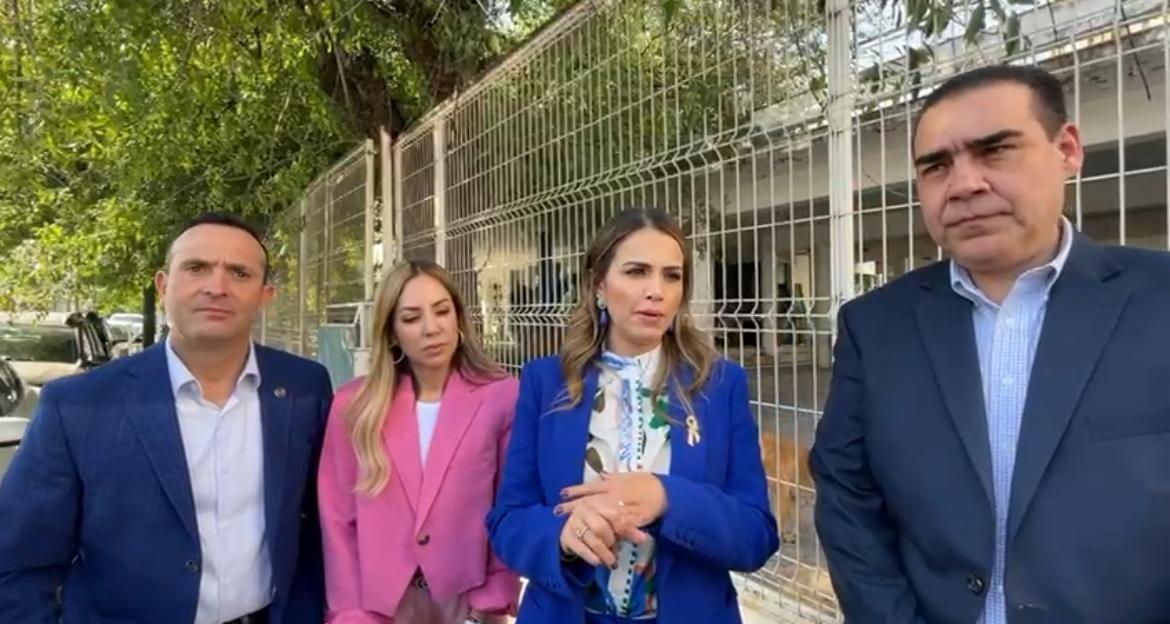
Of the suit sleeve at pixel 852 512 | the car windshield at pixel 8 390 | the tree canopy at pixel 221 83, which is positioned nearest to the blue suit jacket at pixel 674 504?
the suit sleeve at pixel 852 512

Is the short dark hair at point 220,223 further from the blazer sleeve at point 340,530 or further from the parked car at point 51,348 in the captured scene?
the parked car at point 51,348

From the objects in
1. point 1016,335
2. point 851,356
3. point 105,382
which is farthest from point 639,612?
point 105,382

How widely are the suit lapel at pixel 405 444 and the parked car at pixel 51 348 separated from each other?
31.1ft

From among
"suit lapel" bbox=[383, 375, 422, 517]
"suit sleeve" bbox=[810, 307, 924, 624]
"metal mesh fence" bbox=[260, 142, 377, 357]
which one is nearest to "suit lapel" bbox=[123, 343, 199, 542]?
"suit lapel" bbox=[383, 375, 422, 517]

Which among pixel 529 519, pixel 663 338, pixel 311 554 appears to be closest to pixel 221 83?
pixel 311 554

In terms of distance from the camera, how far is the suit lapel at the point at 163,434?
2199 millimetres

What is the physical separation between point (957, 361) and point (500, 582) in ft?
4.89

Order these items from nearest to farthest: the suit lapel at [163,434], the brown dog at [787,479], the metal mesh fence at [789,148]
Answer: the metal mesh fence at [789,148], the suit lapel at [163,434], the brown dog at [787,479]

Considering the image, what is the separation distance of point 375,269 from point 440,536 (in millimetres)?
4803

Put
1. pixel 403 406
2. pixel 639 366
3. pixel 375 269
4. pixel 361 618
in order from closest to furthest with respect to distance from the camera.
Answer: pixel 639 366, pixel 361 618, pixel 403 406, pixel 375 269

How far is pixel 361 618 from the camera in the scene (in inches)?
96.2

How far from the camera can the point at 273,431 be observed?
7.89 ft

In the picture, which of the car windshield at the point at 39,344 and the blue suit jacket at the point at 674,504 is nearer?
the blue suit jacket at the point at 674,504

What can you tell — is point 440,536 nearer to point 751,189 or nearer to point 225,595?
point 225,595
